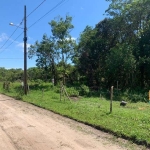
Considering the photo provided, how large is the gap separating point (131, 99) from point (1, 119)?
51.3 feet

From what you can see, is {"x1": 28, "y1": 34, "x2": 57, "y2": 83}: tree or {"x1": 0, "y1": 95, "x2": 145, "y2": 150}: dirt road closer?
{"x1": 0, "y1": 95, "x2": 145, "y2": 150}: dirt road

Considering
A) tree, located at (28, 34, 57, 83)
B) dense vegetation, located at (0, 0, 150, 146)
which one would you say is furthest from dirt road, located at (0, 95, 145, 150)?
tree, located at (28, 34, 57, 83)

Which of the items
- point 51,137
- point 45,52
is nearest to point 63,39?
point 45,52

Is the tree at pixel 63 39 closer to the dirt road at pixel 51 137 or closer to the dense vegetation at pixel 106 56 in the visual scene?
the dense vegetation at pixel 106 56

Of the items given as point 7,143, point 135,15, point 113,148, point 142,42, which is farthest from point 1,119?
point 135,15

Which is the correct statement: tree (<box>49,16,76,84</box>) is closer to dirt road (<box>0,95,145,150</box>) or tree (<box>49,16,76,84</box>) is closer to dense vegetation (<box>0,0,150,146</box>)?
dense vegetation (<box>0,0,150,146</box>)

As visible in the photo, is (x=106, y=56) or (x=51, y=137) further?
(x=106, y=56)

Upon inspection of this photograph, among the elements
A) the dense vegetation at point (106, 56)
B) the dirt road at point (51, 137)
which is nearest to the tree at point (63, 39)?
the dense vegetation at point (106, 56)

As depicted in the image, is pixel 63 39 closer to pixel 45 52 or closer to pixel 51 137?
pixel 45 52

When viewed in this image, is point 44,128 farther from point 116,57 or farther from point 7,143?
point 116,57

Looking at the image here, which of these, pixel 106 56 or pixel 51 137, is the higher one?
pixel 106 56

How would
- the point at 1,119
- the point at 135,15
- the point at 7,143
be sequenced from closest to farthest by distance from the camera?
1. the point at 7,143
2. the point at 1,119
3. the point at 135,15

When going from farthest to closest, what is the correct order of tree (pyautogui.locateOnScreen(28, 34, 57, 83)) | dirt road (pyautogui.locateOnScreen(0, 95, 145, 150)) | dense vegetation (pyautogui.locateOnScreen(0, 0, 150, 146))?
tree (pyautogui.locateOnScreen(28, 34, 57, 83)) → dense vegetation (pyautogui.locateOnScreen(0, 0, 150, 146)) → dirt road (pyautogui.locateOnScreen(0, 95, 145, 150))

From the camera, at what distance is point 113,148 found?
6238mm
